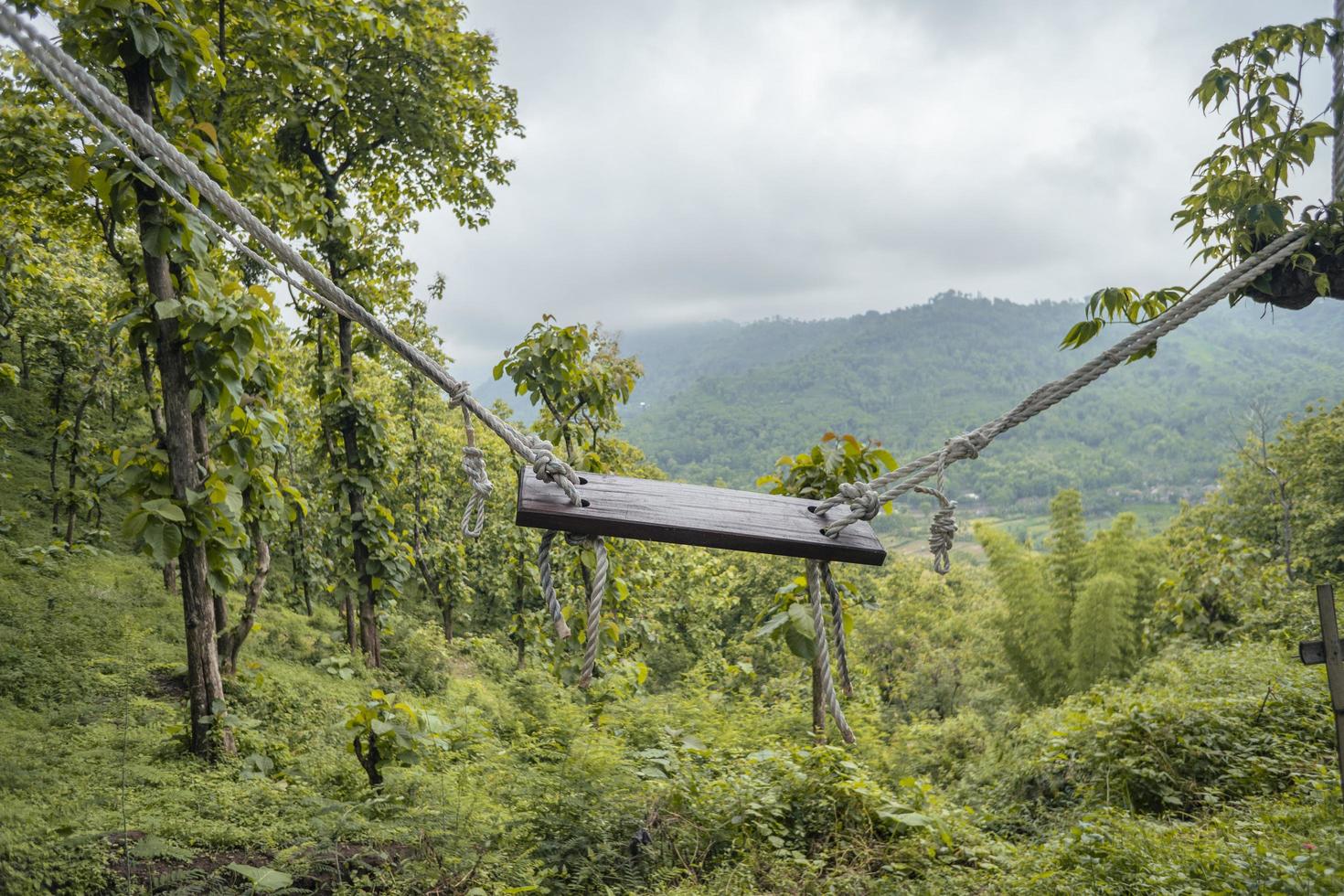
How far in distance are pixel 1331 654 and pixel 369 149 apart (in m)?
6.65

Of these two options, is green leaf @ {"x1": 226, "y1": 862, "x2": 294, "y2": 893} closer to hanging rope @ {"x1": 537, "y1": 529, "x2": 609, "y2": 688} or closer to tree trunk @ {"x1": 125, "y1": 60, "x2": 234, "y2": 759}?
tree trunk @ {"x1": 125, "y1": 60, "x2": 234, "y2": 759}

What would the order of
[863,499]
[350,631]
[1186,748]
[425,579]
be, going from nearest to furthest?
[863,499] → [1186,748] → [350,631] → [425,579]

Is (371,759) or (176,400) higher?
(176,400)

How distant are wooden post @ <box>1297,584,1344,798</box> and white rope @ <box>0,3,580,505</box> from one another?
2.57m

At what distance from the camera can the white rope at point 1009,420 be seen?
1521 mm

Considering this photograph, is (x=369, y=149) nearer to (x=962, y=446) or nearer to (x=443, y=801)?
(x=443, y=801)

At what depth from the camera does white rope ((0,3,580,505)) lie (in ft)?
4.02

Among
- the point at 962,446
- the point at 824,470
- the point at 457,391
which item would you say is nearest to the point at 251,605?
the point at 824,470

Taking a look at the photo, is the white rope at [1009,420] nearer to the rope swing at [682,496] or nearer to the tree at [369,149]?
the rope swing at [682,496]

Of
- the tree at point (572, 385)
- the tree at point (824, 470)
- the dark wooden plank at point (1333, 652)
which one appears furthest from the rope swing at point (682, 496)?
the tree at point (572, 385)

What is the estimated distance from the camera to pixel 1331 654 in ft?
8.18

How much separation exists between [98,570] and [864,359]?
106 m

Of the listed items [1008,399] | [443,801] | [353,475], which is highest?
[1008,399]

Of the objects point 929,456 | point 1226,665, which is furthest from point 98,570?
point 1226,665
